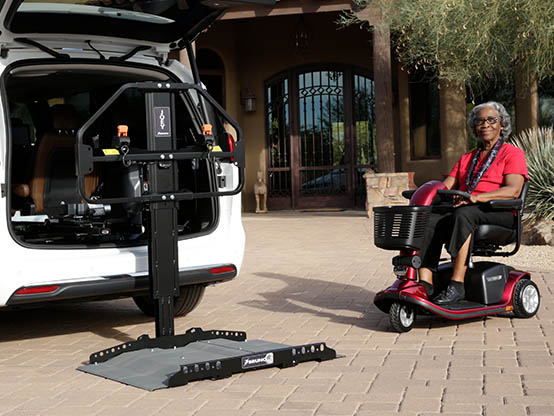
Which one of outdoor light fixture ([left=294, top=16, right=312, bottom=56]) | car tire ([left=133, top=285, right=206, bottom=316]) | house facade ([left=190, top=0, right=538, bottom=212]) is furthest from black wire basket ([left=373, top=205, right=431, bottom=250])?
outdoor light fixture ([left=294, top=16, right=312, bottom=56])

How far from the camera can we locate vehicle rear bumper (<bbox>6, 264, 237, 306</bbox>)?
186 inches

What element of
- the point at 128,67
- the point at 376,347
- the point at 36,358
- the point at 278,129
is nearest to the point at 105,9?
the point at 128,67

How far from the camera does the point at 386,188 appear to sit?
13.9 meters

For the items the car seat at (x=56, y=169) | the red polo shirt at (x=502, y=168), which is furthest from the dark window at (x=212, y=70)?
the red polo shirt at (x=502, y=168)

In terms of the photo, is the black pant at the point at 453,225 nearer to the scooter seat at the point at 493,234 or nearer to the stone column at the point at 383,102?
the scooter seat at the point at 493,234

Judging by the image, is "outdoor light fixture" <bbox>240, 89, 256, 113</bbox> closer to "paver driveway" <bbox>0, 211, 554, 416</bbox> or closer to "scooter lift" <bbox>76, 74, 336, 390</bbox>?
"paver driveway" <bbox>0, 211, 554, 416</bbox>

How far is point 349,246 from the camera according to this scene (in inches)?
421

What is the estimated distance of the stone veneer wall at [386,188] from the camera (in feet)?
45.4

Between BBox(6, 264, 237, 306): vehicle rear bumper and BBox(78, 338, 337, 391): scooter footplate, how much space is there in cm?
39

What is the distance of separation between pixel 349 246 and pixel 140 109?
4987 millimetres

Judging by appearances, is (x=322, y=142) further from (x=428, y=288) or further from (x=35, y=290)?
(x=35, y=290)

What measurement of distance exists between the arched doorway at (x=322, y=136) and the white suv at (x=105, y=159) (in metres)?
10.2

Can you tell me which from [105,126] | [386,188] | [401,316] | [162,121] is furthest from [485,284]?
[386,188]

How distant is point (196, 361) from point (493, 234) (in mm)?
2214
